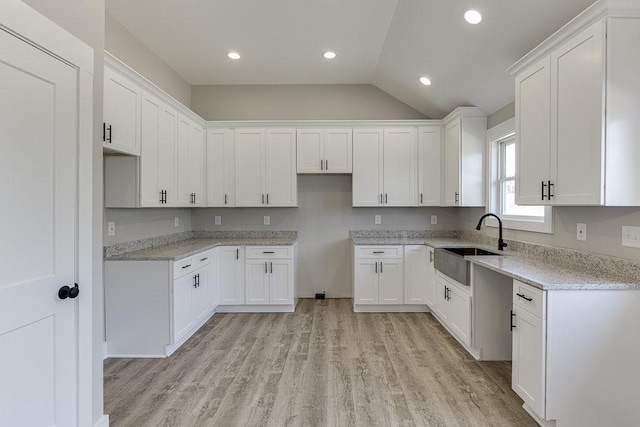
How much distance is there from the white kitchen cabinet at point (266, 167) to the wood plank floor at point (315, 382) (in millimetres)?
1666

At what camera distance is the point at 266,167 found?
4211 mm

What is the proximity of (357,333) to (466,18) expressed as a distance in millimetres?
3049

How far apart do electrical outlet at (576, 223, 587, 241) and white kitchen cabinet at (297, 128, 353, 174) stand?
2.50m

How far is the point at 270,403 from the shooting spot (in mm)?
2166

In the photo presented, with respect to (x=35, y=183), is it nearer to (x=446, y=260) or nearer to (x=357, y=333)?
(x=357, y=333)

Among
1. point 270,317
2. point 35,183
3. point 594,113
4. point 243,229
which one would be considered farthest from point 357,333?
point 35,183

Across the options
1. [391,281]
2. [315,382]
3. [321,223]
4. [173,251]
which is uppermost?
[321,223]

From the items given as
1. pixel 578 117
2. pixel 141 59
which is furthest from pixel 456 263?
pixel 141 59

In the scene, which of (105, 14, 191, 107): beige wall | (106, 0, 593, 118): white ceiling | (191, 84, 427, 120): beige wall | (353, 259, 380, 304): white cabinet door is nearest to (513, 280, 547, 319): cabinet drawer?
(106, 0, 593, 118): white ceiling

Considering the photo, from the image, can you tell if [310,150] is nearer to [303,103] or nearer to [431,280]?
[303,103]

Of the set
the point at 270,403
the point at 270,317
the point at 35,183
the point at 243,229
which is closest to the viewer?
the point at 35,183

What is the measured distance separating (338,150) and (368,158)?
0.41 m

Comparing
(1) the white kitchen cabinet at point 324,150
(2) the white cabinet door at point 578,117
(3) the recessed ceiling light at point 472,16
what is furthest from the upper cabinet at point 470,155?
(2) the white cabinet door at point 578,117

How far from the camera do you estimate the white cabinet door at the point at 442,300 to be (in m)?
3.29
